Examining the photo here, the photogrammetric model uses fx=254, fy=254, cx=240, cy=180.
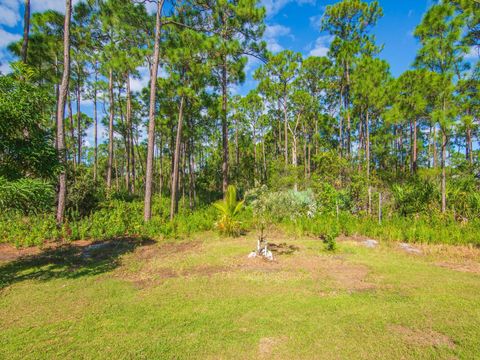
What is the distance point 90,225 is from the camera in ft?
29.4

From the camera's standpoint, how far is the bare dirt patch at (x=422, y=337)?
3053 millimetres

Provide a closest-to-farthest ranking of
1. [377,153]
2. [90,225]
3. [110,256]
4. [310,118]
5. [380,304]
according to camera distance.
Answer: [380,304]
[110,256]
[90,225]
[377,153]
[310,118]

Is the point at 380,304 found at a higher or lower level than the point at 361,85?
lower

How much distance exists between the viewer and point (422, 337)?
317 cm

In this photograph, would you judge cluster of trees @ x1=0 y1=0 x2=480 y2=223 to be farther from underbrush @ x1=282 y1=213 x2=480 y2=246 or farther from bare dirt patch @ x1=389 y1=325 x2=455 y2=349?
bare dirt patch @ x1=389 y1=325 x2=455 y2=349

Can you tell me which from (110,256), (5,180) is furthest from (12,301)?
(110,256)

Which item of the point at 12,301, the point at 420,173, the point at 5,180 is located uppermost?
the point at 420,173

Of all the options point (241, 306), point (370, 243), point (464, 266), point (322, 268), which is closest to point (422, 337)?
point (241, 306)

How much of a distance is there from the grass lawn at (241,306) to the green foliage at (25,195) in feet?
5.11

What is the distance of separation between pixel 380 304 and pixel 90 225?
8968 millimetres

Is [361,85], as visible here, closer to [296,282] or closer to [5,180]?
[296,282]

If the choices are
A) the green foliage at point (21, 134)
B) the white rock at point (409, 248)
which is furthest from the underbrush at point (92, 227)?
the white rock at point (409, 248)

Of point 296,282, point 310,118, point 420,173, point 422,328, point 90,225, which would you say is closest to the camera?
point 422,328

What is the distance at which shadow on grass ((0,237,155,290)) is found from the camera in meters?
5.46
